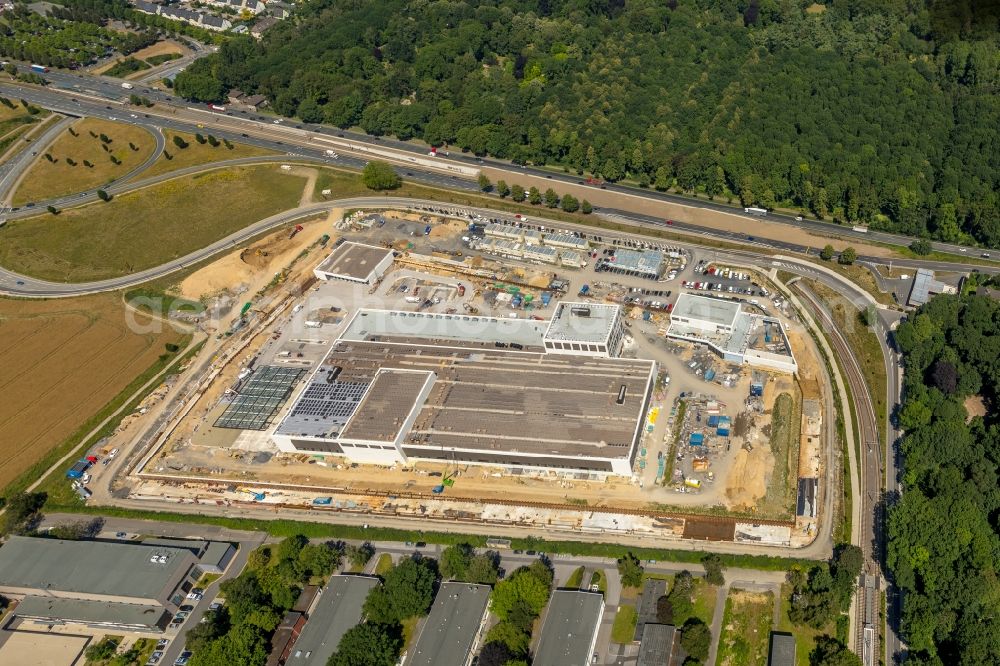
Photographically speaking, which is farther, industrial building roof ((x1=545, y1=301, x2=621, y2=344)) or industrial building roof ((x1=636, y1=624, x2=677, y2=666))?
industrial building roof ((x1=545, y1=301, x2=621, y2=344))

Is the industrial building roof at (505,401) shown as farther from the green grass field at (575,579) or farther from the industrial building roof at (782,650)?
the industrial building roof at (782,650)

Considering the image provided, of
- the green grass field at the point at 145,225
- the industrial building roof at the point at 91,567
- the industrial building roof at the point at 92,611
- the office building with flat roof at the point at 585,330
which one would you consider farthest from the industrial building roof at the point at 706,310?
the green grass field at the point at 145,225

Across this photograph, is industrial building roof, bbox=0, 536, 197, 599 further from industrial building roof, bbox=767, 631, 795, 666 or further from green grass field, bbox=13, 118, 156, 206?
green grass field, bbox=13, 118, 156, 206

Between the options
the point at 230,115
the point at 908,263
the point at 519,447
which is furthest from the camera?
the point at 230,115

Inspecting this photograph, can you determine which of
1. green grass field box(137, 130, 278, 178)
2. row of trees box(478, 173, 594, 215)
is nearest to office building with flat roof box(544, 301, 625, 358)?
row of trees box(478, 173, 594, 215)

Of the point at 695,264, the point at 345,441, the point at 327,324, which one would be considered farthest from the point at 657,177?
the point at 345,441

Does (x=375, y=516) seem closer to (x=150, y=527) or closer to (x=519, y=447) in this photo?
(x=519, y=447)

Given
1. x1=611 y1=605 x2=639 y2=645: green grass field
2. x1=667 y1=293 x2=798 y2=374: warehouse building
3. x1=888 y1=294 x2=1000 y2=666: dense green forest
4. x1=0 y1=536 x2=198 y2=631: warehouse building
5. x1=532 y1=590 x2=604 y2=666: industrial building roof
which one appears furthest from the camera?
x1=667 y1=293 x2=798 y2=374: warehouse building
